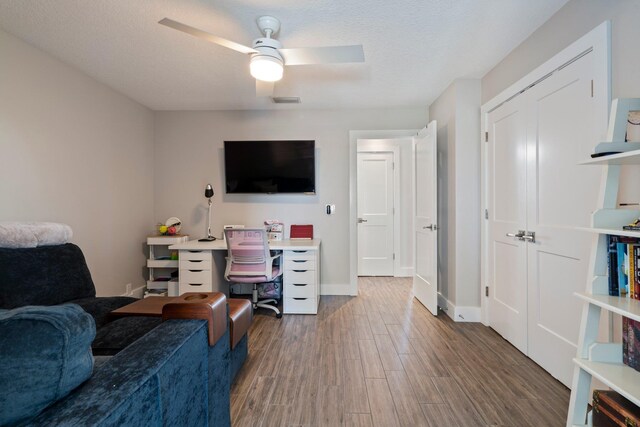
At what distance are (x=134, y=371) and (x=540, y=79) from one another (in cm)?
283

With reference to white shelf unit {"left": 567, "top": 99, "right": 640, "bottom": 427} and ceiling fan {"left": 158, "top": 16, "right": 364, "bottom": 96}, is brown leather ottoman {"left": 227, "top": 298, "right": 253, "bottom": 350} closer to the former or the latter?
ceiling fan {"left": 158, "top": 16, "right": 364, "bottom": 96}

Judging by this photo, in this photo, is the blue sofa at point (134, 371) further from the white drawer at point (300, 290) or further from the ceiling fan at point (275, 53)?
the ceiling fan at point (275, 53)

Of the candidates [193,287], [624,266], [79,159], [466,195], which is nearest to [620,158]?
[624,266]

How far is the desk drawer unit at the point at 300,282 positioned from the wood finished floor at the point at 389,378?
0.23 m

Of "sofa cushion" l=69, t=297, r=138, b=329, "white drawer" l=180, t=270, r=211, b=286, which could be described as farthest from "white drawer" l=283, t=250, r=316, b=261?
"sofa cushion" l=69, t=297, r=138, b=329

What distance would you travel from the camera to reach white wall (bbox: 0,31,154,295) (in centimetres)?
214

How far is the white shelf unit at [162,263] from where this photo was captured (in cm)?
338

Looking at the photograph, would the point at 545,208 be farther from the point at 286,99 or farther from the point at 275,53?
the point at 286,99

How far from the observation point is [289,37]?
7.02 ft

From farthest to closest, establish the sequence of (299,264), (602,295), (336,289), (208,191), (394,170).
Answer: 1. (394,170)
2. (336,289)
3. (208,191)
4. (299,264)
5. (602,295)

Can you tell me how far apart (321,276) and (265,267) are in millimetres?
1058

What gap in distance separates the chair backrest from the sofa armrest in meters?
1.73

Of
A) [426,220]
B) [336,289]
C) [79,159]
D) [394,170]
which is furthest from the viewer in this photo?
[394,170]

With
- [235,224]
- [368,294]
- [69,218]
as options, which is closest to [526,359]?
[368,294]
